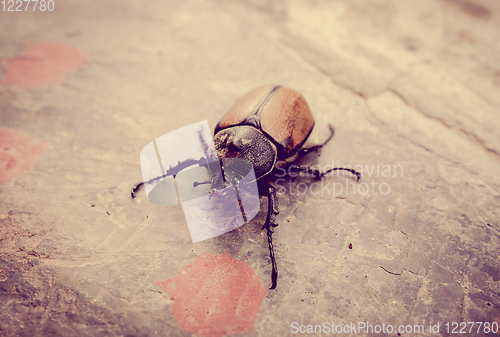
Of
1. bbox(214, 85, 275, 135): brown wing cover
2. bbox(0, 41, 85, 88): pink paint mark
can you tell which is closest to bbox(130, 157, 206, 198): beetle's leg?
bbox(214, 85, 275, 135): brown wing cover

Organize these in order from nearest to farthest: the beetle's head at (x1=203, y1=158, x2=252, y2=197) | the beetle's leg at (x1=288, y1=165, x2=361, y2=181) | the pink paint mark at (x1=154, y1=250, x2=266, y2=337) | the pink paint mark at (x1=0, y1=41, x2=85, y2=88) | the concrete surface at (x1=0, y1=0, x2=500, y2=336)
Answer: the pink paint mark at (x1=154, y1=250, x2=266, y2=337), the concrete surface at (x1=0, y1=0, x2=500, y2=336), the beetle's head at (x1=203, y1=158, x2=252, y2=197), the beetle's leg at (x1=288, y1=165, x2=361, y2=181), the pink paint mark at (x1=0, y1=41, x2=85, y2=88)

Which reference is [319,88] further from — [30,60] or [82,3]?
[82,3]

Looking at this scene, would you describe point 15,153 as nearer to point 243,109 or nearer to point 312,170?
point 243,109
